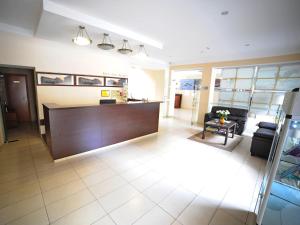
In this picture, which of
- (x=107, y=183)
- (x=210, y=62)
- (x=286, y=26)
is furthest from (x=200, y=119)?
(x=107, y=183)

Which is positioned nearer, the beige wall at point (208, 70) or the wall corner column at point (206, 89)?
the beige wall at point (208, 70)

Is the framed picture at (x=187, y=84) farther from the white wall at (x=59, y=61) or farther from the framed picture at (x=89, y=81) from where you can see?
the framed picture at (x=89, y=81)

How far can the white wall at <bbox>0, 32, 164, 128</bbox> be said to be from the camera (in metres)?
3.57

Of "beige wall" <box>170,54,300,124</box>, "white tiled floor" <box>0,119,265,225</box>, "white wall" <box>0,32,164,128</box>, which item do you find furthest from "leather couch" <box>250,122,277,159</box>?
"white wall" <box>0,32,164,128</box>

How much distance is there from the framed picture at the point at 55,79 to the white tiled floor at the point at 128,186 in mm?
1818

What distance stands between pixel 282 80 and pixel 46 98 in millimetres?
7614

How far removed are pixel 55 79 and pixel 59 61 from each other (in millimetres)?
574

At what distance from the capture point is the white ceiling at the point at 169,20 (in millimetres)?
2289

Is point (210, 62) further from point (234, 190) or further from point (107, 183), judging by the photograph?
point (107, 183)

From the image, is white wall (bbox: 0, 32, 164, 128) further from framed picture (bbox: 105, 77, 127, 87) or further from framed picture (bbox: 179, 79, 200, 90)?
framed picture (bbox: 179, 79, 200, 90)

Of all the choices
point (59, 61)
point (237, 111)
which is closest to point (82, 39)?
point (59, 61)

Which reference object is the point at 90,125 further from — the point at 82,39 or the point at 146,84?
the point at 146,84

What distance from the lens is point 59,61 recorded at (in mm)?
4258

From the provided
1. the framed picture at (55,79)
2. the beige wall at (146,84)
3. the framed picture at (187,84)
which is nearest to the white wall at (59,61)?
the framed picture at (55,79)
